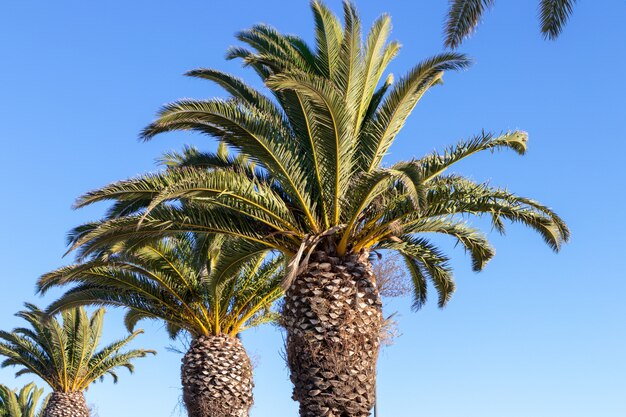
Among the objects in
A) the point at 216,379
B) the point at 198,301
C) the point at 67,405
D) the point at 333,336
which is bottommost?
the point at 333,336

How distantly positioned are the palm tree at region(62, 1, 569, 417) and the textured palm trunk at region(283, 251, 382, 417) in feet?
0.06

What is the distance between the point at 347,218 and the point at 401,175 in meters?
2.22

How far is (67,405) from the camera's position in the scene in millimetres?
32625

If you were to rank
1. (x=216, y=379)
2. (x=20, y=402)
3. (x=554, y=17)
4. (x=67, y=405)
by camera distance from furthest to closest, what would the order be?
(x=20, y=402) < (x=67, y=405) < (x=216, y=379) < (x=554, y=17)

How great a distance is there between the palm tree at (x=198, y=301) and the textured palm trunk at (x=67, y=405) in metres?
11.3

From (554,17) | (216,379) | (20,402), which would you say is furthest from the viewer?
(20,402)

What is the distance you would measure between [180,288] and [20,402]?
26.8 meters

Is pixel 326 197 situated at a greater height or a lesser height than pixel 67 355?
lesser

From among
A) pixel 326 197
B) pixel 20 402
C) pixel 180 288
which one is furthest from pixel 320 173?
pixel 20 402

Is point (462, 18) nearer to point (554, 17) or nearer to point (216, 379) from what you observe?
point (554, 17)

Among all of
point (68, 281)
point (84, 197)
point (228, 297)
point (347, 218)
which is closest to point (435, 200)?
point (347, 218)

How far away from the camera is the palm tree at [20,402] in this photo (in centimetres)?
4334

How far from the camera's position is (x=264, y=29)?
17406mm

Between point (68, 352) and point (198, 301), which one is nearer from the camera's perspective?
point (198, 301)
